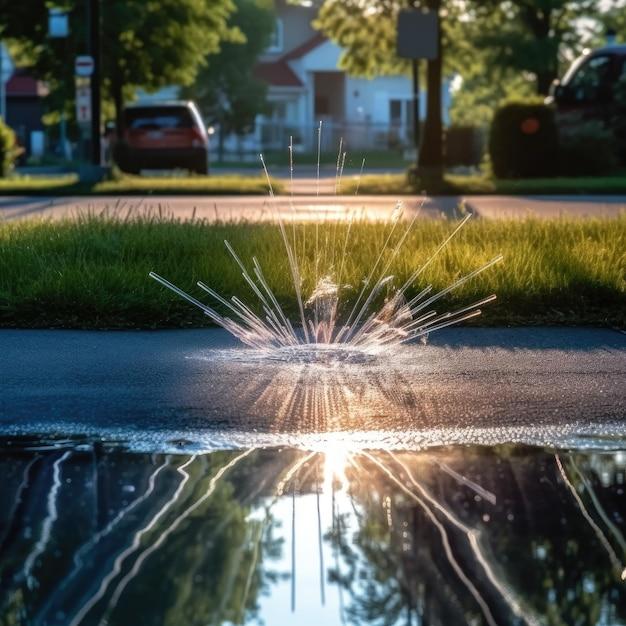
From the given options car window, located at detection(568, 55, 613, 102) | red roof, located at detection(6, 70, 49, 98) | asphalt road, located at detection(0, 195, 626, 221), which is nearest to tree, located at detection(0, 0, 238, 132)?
car window, located at detection(568, 55, 613, 102)

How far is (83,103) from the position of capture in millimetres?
27016

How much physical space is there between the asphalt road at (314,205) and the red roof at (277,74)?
3853 centimetres

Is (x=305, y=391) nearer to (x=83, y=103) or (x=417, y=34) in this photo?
(x=83, y=103)

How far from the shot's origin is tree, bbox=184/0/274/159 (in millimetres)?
57031

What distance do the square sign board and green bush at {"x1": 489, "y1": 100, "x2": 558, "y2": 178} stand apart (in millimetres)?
2329

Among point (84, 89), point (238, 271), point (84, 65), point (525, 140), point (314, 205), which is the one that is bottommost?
point (314, 205)

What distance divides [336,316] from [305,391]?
2.32 m

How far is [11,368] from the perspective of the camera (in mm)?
7195

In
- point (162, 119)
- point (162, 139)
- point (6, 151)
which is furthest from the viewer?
point (162, 139)

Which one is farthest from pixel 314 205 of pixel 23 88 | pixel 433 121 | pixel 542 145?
pixel 23 88

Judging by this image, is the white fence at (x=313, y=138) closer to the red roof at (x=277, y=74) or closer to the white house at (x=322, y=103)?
the white house at (x=322, y=103)

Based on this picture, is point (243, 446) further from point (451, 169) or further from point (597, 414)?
point (451, 169)

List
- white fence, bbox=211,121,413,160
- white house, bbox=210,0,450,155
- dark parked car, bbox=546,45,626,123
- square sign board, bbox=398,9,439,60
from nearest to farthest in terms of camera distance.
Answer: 1. square sign board, bbox=398,9,439,60
2. dark parked car, bbox=546,45,626,123
3. white fence, bbox=211,121,413,160
4. white house, bbox=210,0,450,155

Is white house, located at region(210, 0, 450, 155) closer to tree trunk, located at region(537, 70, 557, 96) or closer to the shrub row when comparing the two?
tree trunk, located at region(537, 70, 557, 96)
